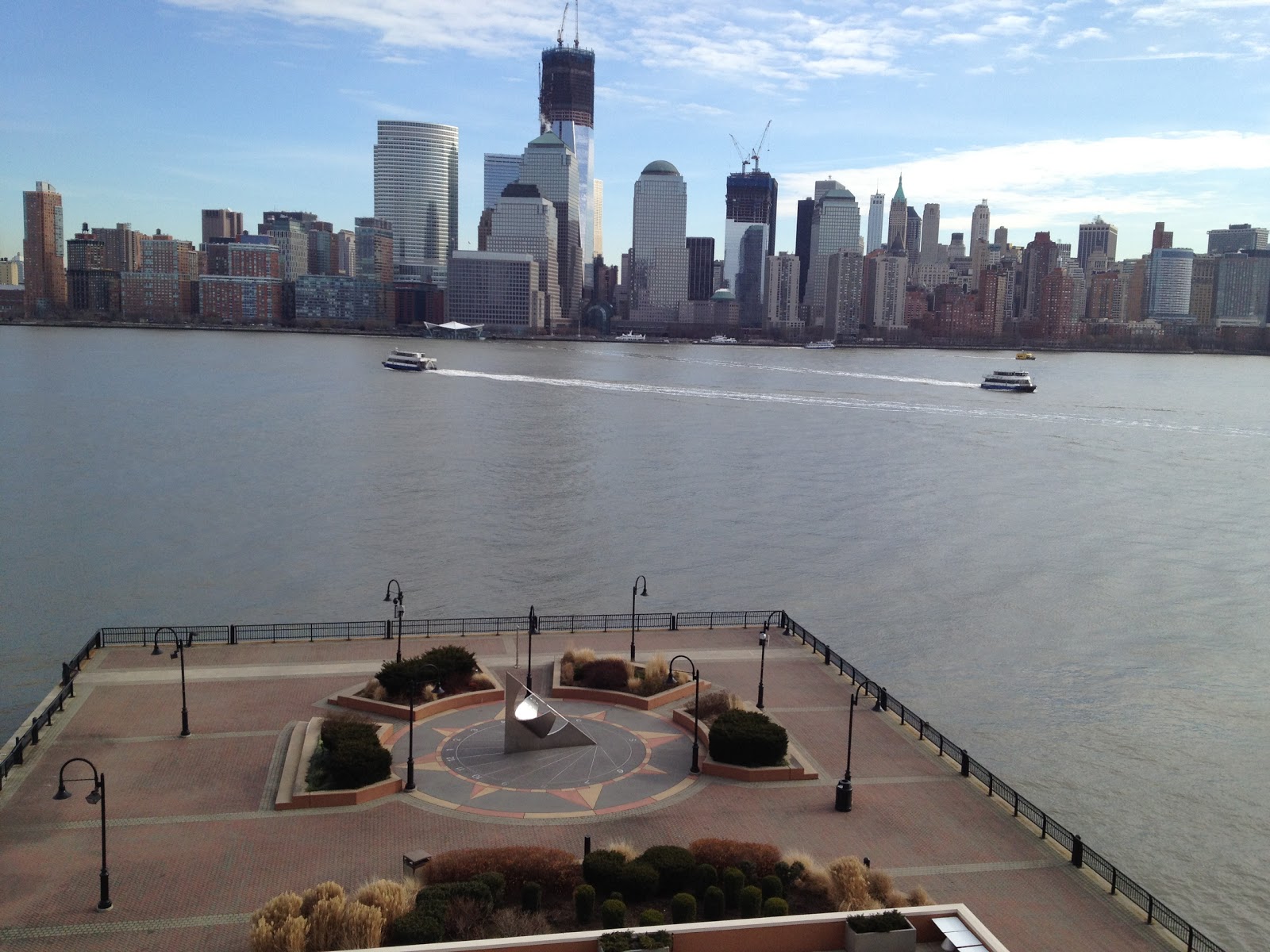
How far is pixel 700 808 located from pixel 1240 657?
26.2 m

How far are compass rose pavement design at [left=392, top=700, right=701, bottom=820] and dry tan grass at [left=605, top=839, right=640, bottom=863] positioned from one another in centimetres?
173

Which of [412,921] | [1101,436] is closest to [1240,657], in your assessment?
[412,921]

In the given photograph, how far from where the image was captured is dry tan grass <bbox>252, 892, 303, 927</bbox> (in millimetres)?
16469

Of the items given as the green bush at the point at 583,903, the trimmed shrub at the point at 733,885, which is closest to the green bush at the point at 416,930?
the green bush at the point at 583,903

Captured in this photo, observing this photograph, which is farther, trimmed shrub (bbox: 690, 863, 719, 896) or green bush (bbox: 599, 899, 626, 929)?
trimmed shrub (bbox: 690, 863, 719, 896)

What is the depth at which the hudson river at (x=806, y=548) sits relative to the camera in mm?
30906

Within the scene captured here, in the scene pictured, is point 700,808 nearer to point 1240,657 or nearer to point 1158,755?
point 1158,755

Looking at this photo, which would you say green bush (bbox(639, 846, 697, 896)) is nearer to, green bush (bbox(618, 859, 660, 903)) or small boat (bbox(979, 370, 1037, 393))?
green bush (bbox(618, 859, 660, 903))

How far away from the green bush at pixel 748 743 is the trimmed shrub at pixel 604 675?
4903 millimetres

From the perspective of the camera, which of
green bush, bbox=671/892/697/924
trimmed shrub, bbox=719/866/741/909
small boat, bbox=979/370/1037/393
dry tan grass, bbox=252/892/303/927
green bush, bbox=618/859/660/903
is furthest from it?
small boat, bbox=979/370/1037/393

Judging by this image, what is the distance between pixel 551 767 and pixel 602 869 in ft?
19.9

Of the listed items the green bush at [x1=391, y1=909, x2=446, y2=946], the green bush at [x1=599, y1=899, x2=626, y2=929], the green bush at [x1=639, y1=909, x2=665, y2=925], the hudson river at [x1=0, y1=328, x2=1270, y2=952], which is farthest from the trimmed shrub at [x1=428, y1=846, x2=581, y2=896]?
the hudson river at [x1=0, y1=328, x2=1270, y2=952]

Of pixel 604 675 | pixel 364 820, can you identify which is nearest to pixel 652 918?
pixel 364 820

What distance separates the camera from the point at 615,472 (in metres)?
72.9
